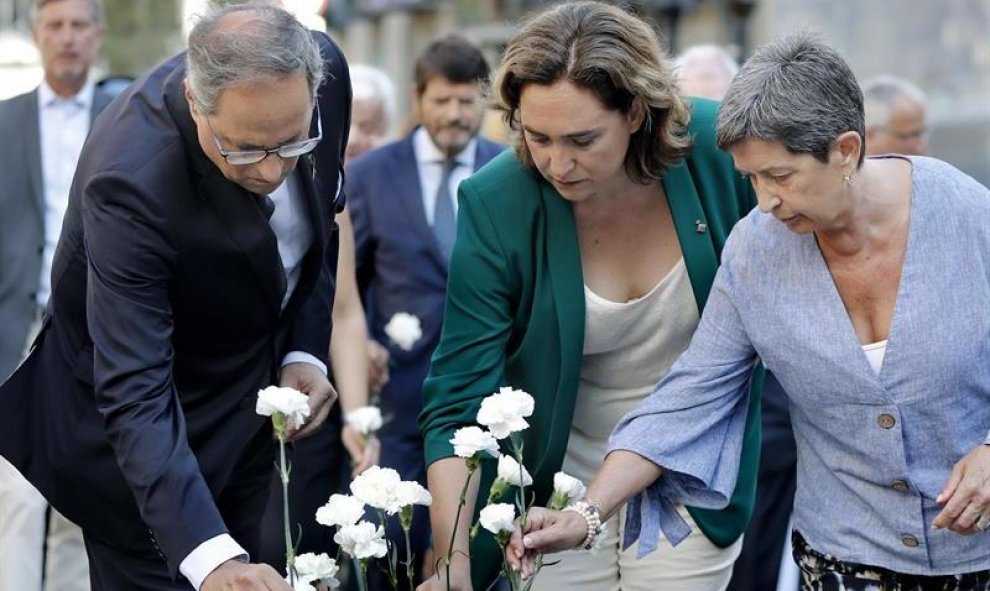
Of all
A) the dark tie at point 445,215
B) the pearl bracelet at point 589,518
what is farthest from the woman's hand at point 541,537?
the dark tie at point 445,215

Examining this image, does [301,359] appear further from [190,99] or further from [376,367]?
[376,367]

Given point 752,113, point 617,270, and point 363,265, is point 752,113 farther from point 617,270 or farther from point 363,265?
point 363,265

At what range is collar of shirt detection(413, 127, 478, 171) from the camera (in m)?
7.06

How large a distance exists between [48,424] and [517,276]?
111cm

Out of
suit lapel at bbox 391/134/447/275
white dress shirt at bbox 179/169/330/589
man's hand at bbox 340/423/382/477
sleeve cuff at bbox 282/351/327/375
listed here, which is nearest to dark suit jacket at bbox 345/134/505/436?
suit lapel at bbox 391/134/447/275

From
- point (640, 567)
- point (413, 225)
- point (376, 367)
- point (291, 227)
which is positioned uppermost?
point (291, 227)

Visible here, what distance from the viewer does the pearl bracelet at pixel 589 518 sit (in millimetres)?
3762

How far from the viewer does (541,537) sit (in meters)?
3.63

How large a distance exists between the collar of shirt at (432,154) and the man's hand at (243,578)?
144 inches

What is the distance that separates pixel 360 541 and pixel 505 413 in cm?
36

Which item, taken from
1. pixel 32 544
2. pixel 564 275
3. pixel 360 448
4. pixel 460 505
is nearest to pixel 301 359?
pixel 564 275

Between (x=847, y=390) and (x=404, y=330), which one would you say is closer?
(x=847, y=390)

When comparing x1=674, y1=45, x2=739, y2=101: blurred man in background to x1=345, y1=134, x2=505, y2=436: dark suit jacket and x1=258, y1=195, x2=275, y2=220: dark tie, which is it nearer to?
x1=345, y1=134, x2=505, y2=436: dark suit jacket

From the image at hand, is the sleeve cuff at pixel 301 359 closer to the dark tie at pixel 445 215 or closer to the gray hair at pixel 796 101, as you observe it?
the gray hair at pixel 796 101
